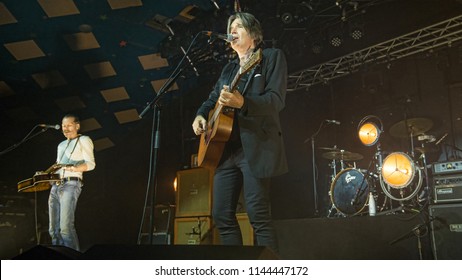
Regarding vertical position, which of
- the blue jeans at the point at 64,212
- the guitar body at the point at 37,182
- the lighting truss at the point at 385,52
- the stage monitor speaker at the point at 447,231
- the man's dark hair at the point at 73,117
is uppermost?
the lighting truss at the point at 385,52

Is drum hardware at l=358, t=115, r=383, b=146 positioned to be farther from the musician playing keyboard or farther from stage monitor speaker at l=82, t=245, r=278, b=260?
stage monitor speaker at l=82, t=245, r=278, b=260

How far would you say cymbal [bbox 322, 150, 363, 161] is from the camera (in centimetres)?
374

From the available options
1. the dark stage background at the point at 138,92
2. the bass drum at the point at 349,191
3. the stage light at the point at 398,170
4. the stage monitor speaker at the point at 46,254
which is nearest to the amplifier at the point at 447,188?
the dark stage background at the point at 138,92

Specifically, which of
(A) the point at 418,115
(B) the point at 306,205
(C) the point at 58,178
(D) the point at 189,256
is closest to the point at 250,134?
(D) the point at 189,256

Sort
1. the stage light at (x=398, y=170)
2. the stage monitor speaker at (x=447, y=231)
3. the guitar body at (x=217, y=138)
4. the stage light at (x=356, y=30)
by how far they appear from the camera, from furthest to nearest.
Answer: the stage light at (x=356, y=30) < the stage light at (x=398, y=170) < the stage monitor speaker at (x=447, y=231) < the guitar body at (x=217, y=138)

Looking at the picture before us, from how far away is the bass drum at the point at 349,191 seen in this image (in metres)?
3.68

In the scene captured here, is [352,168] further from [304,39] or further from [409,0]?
[409,0]

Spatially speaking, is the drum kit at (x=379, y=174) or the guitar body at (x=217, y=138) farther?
the drum kit at (x=379, y=174)

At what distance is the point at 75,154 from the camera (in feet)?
8.58

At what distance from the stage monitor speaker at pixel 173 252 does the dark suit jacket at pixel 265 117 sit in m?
0.31

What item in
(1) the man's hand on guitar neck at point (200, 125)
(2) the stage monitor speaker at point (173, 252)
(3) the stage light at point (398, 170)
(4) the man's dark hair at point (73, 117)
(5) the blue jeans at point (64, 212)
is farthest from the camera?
(3) the stage light at point (398, 170)

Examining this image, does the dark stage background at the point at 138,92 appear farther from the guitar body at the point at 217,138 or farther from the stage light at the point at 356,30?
the guitar body at the point at 217,138

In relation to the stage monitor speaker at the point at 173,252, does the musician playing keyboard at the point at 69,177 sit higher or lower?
higher
